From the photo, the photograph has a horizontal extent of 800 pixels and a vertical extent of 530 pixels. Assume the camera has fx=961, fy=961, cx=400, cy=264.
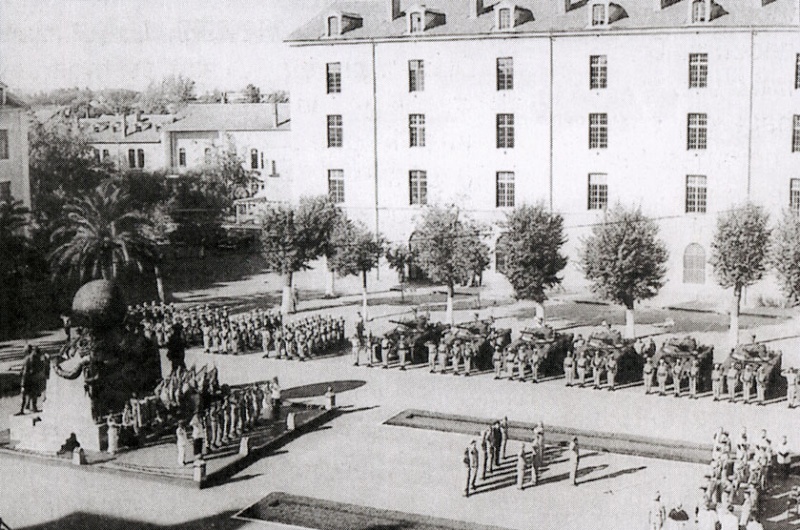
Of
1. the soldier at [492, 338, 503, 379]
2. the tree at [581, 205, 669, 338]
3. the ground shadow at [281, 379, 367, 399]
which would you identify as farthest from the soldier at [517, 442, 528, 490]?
the tree at [581, 205, 669, 338]

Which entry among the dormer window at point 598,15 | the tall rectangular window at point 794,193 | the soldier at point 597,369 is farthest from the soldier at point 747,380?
the dormer window at point 598,15

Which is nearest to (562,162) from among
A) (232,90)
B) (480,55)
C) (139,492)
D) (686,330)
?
(480,55)

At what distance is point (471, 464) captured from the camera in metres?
21.2

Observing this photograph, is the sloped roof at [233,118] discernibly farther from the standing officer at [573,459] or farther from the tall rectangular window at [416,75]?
the standing officer at [573,459]

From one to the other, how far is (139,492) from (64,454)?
3.37 meters

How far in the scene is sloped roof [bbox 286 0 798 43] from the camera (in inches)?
1623

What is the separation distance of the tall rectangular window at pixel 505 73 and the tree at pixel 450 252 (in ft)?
31.7

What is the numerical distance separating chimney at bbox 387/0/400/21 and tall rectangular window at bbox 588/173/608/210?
1266 centimetres

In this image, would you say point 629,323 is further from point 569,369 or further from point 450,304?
point 450,304

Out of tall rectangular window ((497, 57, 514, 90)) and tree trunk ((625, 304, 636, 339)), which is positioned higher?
tall rectangular window ((497, 57, 514, 90))

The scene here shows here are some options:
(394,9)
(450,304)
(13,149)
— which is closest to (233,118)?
(13,149)

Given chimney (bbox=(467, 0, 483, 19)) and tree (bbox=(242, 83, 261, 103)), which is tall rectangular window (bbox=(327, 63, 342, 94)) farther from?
tree (bbox=(242, 83, 261, 103))

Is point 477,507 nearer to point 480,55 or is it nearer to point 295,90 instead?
point 480,55

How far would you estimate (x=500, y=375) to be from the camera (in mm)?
31250
